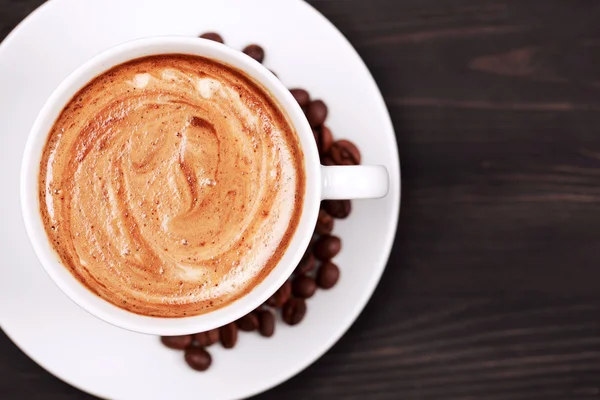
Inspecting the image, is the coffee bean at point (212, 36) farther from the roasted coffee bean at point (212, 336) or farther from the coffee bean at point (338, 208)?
the roasted coffee bean at point (212, 336)

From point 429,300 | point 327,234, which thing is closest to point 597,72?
point 429,300

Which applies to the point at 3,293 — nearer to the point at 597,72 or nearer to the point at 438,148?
the point at 438,148

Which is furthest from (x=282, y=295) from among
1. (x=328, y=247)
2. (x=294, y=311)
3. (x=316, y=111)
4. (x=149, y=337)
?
(x=316, y=111)

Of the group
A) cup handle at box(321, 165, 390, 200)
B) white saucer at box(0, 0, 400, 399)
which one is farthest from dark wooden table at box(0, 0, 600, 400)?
cup handle at box(321, 165, 390, 200)

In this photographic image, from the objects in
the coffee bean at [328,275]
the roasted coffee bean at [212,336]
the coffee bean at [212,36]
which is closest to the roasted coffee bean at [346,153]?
the coffee bean at [328,275]

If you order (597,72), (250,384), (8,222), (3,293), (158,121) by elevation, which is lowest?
(250,384)

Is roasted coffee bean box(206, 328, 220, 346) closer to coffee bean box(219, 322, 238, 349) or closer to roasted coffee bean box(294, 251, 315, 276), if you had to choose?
coffee bean box(219, 322, 238, 349)
